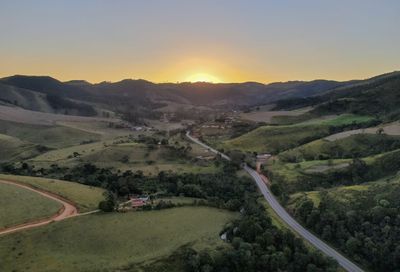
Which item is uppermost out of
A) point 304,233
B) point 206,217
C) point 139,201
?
point 139,201

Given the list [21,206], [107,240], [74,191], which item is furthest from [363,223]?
[21,206]

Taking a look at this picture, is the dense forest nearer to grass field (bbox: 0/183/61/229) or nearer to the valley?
the valley

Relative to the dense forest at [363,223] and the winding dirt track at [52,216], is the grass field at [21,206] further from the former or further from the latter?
the dense forest at [363,223]

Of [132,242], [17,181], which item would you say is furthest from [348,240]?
[17,181]

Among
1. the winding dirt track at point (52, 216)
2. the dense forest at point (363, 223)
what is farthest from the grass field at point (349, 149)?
the winding dirt track at point (52, 216)

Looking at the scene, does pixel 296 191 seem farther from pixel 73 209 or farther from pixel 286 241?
pixel 73 209

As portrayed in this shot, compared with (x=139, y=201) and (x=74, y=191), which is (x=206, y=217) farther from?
(x=74, y=191)
